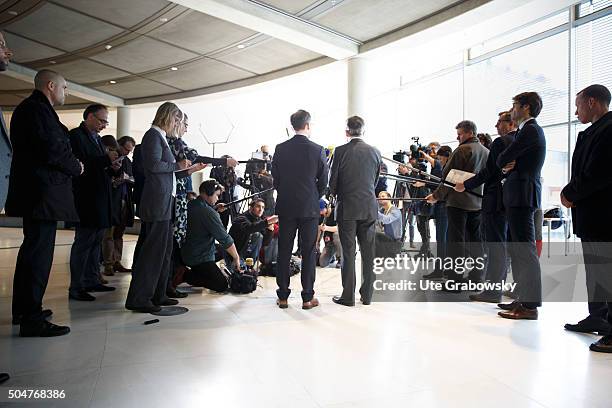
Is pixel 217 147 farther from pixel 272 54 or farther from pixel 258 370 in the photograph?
pixel 258 370

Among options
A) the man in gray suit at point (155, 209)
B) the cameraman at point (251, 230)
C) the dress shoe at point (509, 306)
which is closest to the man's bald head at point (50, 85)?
the man in gray suit at point (155, 209)

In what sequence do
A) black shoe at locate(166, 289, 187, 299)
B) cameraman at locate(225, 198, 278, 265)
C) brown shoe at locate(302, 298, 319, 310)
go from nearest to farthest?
brown shoe at locate(302, 298, 319, 310)
black shoe at locate(166, 289, 187, 299)
cameraman at locate(225, 198, 278, 265)

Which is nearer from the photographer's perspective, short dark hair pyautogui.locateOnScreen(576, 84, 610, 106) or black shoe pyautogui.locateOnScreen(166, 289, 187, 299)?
short dark hair pyautogui.locateOnScreen(576, 84, 610, 106)

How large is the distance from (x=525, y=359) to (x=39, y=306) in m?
2.47

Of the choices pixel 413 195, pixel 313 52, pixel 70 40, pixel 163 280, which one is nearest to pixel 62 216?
pixel 163 280

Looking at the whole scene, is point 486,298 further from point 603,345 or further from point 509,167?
point 603,345

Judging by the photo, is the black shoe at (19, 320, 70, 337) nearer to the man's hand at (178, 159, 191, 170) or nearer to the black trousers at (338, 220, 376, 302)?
the man's hand at (178, 159, 191, 170)

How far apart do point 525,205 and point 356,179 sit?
115cm

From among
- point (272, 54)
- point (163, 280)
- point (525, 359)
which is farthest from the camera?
point (272, 54)

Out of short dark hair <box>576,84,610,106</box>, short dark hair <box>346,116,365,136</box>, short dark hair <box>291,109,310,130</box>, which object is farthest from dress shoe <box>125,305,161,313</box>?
short dark hair <box>576,84,610,106</box>

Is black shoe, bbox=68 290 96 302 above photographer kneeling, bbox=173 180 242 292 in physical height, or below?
below

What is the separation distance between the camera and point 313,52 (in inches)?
281

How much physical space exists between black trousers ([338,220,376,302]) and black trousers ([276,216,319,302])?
0.87 feet

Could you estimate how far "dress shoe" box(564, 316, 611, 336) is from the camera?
248 cm
